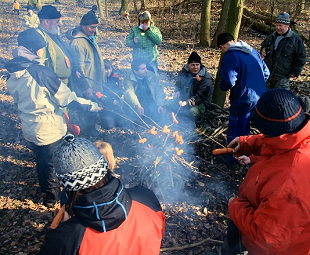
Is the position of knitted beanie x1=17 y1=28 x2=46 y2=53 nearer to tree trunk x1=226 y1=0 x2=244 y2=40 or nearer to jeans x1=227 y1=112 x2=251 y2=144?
jeans x1=227 y1=112 x2=251 y2=144

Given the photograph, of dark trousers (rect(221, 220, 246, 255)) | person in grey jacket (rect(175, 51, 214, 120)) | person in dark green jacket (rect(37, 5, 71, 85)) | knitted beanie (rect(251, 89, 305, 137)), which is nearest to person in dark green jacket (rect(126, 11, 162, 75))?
person in grey jacket (rect(175, 51, 214, 120))

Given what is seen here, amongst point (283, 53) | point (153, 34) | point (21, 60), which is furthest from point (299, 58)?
point (21, 60)

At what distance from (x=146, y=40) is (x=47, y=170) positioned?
3.74 metres

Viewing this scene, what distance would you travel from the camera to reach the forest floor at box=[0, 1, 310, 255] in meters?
3.35

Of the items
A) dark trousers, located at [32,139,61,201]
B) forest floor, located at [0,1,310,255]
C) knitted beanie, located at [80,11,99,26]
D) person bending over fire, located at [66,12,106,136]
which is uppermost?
knitted beanie, located at [80,11,99,26]

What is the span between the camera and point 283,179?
171 centimetres

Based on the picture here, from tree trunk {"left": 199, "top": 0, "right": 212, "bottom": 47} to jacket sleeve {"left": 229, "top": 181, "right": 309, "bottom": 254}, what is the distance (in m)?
9.53

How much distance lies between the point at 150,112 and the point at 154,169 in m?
1.74

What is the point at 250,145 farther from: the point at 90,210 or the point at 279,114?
the point at 90,210

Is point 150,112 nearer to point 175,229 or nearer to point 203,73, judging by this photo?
point 203,73

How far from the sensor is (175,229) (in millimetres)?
3471

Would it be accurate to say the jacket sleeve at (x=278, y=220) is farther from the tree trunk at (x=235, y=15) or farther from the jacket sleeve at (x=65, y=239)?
the tree trunk at (x=235, y=15)

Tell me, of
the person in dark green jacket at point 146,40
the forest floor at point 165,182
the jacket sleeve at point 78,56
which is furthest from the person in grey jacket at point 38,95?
the person in dark green jacket at point 146,40

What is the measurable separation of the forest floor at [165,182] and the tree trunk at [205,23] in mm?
5854
